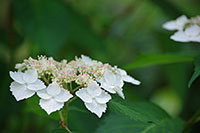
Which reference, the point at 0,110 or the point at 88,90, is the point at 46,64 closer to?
the point at 88,90

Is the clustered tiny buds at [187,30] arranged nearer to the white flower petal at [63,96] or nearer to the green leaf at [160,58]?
the green leaf at [160,58]

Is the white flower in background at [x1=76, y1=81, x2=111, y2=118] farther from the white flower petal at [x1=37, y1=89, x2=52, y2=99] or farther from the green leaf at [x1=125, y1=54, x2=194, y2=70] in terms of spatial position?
the green leaf at [x1=125, y1=54, x2=194, y2=70]

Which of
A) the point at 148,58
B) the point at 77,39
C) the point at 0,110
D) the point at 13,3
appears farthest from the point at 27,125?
the point at 148,58

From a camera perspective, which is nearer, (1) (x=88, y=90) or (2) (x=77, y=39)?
(1) (x=88, y=90)

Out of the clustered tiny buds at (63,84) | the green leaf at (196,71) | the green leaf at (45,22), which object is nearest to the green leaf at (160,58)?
the green leaf at (196,71)

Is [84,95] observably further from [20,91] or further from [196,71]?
[196,71]

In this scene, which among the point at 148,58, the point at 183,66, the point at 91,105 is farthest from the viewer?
the point at 183,66
